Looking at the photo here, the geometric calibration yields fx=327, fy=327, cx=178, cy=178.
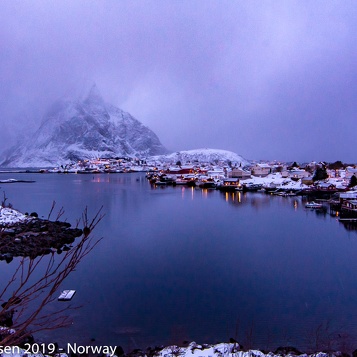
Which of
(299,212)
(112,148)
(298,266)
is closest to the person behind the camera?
(298,266)

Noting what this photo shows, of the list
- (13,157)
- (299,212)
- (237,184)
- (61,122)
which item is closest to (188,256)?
(299,212)

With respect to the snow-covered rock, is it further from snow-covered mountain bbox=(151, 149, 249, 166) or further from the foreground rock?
snow-covered mountain bbox=(151, 149, 249, 166)

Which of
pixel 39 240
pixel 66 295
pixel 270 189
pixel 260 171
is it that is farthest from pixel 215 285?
pixel 260 171

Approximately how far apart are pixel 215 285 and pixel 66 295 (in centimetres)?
135

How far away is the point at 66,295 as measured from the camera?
2.71 meters

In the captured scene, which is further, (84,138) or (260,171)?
(84,138)

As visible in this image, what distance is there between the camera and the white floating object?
8.67ft

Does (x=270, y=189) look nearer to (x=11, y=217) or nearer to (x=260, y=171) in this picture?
(x=260, y=171)

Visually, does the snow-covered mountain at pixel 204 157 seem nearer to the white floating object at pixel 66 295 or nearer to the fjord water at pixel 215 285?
the fjord water at pixel 215 285

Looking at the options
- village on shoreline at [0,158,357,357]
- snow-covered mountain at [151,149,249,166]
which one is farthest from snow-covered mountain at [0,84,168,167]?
village on shoreline at [0,158,357,357]

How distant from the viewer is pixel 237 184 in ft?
49.0

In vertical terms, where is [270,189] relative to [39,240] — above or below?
above

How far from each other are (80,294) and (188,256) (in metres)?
1.63

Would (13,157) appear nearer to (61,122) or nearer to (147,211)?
(61,122)
